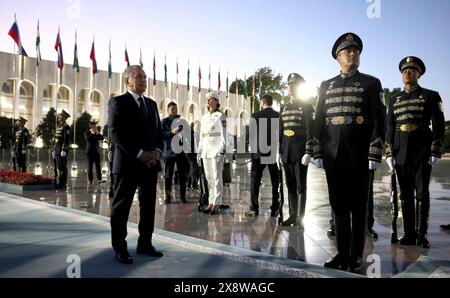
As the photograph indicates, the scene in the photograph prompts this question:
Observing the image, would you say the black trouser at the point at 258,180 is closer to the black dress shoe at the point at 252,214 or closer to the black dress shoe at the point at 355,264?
the black dress shoe at the point at 252,214

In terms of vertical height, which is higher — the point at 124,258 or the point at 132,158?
the point at 132,158

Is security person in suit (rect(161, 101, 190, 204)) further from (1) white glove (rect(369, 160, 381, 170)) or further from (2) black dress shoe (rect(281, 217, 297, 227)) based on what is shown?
→ (1) white glove (rect(369, 160, 381, 170))

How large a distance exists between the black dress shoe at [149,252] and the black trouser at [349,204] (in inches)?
71.9

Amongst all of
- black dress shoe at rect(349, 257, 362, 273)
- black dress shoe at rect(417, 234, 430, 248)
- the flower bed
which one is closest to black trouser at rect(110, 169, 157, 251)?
black dress shoe at rect(349, 257, 362, 273)

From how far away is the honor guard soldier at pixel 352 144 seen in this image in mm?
3691

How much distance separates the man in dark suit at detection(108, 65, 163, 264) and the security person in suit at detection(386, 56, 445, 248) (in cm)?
297

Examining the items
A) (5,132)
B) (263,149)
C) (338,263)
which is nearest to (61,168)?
(263,149)

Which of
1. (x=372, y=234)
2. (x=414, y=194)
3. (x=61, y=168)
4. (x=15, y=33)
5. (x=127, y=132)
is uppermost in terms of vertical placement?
(x=15, y=33)

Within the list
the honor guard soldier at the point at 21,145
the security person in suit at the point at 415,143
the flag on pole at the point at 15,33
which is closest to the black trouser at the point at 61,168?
the honor guard soldier at the point at 21,145

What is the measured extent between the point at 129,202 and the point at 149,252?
572 mm

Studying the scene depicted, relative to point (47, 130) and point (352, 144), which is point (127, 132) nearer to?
point (352, 144)

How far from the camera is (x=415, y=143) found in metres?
4.79

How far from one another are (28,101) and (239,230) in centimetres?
3452

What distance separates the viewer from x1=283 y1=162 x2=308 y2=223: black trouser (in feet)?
19.7
